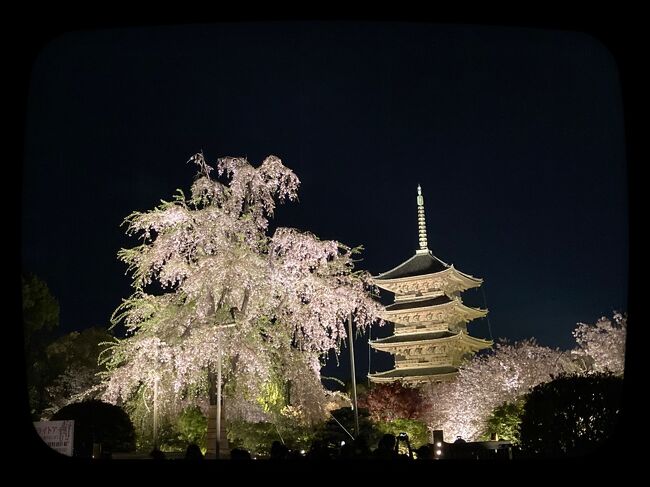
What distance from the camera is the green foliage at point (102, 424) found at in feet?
33.1

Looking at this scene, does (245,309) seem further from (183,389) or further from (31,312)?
(31,312)

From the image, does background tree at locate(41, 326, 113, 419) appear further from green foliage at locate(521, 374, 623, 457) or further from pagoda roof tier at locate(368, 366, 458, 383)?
green foliage at locate(521, 374, 623, 457)

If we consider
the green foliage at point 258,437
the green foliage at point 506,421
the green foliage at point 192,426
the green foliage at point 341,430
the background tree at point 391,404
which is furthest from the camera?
the background tree at point 391,404

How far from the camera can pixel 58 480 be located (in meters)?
2.90

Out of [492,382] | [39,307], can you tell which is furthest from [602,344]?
[39,307]

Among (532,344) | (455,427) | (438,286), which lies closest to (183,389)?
(455,427)

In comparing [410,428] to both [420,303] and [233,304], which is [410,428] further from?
[420,303]

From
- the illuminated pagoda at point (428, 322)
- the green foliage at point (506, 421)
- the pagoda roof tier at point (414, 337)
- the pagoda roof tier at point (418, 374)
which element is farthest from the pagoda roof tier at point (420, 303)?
the green foliage at point (506, 421)

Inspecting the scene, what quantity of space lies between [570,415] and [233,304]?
615cm

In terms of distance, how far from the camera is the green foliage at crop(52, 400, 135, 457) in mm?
10102

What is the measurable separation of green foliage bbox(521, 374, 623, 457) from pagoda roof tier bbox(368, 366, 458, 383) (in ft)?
59.0

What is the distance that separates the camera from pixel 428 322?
27.8 m

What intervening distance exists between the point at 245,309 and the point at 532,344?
37.9 ft

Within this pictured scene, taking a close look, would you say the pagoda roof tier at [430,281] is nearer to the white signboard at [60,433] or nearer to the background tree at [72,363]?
the background tree at [72,363]
